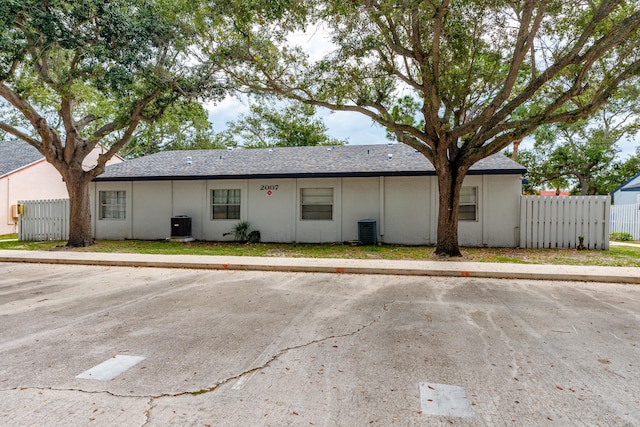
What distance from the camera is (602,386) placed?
3.37 m

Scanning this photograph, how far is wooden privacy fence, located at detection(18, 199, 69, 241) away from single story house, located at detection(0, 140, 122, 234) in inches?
158

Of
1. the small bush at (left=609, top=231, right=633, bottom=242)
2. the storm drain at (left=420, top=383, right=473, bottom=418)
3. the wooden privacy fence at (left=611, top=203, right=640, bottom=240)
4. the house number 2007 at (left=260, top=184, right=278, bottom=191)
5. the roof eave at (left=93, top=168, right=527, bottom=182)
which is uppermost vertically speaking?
the roof eave at (left=93, top=168, right=527, bottom=182)

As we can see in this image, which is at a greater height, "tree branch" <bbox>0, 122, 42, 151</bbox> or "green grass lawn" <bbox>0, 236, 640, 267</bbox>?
"tree branch" <bbox>0, 122, 42, 151</bbox>

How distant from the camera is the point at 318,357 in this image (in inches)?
158

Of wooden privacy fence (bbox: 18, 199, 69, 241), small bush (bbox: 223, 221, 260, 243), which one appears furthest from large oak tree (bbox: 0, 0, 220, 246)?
small bush (bbox: 223, 221, 260, 243)

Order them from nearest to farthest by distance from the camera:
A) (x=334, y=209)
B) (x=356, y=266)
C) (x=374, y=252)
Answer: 1. (x=356, y=266)
2. (x=374, y=252)
3. (x=334, y=209)

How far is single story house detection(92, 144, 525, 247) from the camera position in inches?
556

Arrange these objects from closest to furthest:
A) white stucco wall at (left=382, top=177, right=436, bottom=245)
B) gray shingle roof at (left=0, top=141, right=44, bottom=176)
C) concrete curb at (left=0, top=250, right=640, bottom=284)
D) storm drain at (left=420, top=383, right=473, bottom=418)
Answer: storm drain at (left=420, top=383, right=473, bottom=418) < concrete curb at (left=0, top=250, right=640, bottom=284) < white stucco wall at (left=382, top=177, right=436, bottom=245) < gray shingle roof at (left=0, top=141, right=44, bottom=176)

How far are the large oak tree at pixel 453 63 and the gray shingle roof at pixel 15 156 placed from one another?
1740cm

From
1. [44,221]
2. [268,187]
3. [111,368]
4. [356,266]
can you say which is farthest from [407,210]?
[44,221]

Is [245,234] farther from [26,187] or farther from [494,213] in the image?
[26,187]

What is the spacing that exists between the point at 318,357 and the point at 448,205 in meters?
8.77

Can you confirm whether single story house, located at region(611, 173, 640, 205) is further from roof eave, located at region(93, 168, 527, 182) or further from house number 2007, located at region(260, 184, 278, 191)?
house number 2007, located at region(260, 184, 278, 191)

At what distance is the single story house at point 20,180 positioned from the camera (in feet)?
66.4
